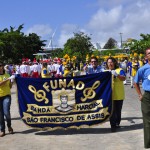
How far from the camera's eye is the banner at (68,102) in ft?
30.0

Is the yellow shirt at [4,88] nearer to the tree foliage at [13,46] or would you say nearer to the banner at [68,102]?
the banner at [68,102]

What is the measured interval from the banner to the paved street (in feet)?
0.88

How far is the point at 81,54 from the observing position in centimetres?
4966

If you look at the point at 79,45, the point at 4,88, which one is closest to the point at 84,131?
the point at 4,88

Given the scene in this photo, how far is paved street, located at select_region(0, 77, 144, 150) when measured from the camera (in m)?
7.79

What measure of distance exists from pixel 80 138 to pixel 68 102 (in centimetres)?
102

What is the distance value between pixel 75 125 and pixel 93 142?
1.10 m

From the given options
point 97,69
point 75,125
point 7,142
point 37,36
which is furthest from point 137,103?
point 37,36

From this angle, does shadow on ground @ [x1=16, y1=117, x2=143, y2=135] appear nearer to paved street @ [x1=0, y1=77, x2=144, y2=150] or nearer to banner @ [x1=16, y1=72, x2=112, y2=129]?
paved street @ [x1=0, y1=77, x2=144, y2=150]

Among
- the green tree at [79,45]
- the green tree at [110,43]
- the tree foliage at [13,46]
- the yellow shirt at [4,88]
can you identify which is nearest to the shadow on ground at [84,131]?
the yellow shirt at [4,88]

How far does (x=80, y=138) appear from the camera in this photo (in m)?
8.55

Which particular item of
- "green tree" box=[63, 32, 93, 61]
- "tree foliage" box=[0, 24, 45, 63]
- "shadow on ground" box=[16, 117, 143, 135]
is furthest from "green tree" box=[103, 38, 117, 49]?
"shadow on ground" box=[16, 117, 143, 135]

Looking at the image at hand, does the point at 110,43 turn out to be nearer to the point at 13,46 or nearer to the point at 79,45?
the point at 13,46

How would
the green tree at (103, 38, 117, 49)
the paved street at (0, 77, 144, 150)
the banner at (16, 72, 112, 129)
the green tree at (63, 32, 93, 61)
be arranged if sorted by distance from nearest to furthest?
1. the paved street at (0, 77, 144, 150)
2. the banner at (16, 72, 112, 129)
3. the green tree at (63, 32, 93, 61)
4. the green tree at (103, 38, 117, 49)
